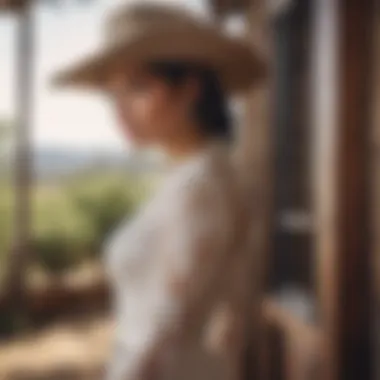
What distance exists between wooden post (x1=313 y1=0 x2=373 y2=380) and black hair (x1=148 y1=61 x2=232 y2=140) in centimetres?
13

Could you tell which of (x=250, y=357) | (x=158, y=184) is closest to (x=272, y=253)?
(x=250, y=357)

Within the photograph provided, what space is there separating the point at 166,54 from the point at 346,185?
0.25m

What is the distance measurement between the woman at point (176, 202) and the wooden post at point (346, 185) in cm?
11

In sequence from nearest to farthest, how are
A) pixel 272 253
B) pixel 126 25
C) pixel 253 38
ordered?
pixel 126 25 < pixel 253 38 < pixel 272 253

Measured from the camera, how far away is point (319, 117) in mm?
969

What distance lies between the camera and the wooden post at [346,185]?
90 centimetres

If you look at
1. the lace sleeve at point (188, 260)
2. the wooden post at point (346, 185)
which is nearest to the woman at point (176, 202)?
the lace sleeve at point (188, 260)

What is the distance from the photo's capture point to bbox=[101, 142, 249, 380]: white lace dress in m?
0.79

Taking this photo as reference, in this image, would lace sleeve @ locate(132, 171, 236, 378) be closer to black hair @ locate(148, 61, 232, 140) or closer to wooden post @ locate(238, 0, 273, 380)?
black hair @ locate(148, 61, 232, 140)

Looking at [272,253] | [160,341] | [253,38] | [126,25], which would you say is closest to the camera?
[160,341]

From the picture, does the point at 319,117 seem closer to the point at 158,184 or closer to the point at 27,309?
the point at 158,184

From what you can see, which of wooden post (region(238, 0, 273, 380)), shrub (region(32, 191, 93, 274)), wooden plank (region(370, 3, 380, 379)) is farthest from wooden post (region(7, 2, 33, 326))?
wooden plank (region(370, 3, 380, 379))

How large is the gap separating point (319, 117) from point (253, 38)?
0.15 metres

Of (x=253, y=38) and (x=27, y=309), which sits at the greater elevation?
(x=253, y=38)
